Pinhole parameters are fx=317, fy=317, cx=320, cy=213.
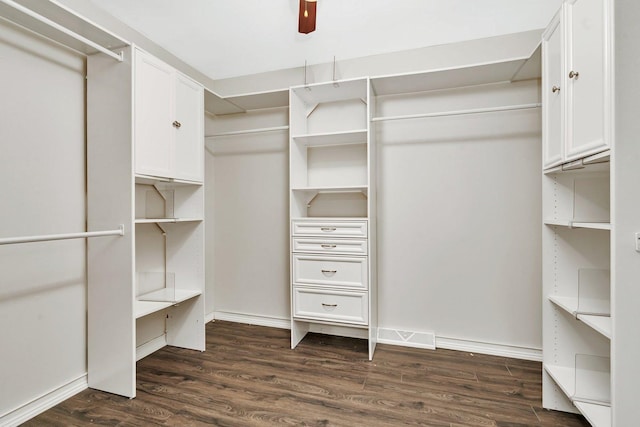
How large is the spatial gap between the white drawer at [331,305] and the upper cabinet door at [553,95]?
1517mm

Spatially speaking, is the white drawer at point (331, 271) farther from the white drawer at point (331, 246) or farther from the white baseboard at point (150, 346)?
the white baseboard at point (150, 346)

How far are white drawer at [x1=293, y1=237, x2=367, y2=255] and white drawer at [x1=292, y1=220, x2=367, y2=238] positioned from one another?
47 mm

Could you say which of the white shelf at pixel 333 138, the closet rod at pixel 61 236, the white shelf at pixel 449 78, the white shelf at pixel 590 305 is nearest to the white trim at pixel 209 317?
the closet rod at pixel 61 236

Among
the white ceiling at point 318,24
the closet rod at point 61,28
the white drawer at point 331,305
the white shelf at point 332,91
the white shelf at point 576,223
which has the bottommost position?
the white drawer at point 331,305

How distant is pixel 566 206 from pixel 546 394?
1.10m

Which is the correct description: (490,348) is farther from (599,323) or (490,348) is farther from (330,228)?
(330,228)

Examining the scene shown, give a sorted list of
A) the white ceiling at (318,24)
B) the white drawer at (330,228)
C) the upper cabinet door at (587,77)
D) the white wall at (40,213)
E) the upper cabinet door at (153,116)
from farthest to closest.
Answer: the white drawer at (330,228), the white ceiling at (318,24), the upper cabinet door at (153,116), the white wall at (40,213), the upper cabinet door at (587,77)

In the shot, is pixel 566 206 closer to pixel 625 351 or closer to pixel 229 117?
pixel 625 351

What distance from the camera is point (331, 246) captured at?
100 inches

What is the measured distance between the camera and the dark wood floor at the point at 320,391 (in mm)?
1774

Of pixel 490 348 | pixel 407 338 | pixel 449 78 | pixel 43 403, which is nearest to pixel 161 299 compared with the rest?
pixel 43 403

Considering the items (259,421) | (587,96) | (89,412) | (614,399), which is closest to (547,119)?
(587,96)

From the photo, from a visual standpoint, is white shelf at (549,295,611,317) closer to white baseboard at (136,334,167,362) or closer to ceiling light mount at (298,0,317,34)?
ceiling light mount at (298,0,317,34)

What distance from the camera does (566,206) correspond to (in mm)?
1781
